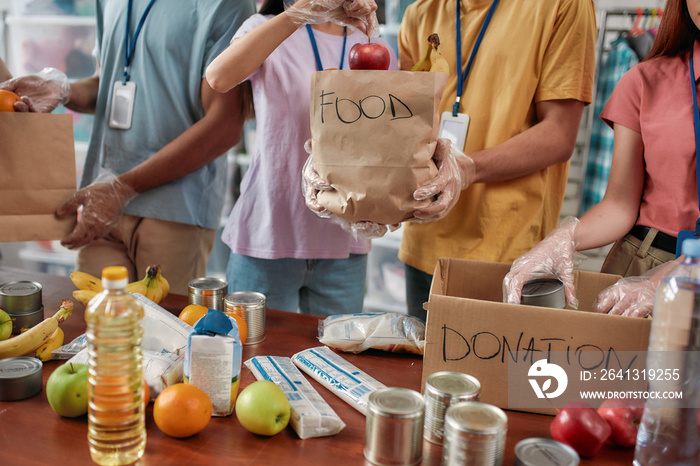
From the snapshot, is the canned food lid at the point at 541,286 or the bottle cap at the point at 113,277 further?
the canned food lid at the point at 541,286

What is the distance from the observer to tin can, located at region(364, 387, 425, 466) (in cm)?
75

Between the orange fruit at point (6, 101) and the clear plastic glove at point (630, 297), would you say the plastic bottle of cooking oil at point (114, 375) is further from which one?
the orange fruit at point (6, 101)

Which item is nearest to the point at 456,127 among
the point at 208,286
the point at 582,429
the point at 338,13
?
the point at 338,13

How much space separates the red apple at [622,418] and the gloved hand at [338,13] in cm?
88

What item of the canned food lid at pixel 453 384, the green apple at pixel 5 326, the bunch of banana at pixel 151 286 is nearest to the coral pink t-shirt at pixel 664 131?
the canned food lid at pixel 453 384

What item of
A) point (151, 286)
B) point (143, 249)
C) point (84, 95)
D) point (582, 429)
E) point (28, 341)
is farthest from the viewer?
point (84, 95)

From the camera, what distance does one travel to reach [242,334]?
3.67 feet

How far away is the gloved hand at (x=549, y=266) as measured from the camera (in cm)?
106

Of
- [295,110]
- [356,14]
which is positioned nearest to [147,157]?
[295,110]

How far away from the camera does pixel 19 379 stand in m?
0.92

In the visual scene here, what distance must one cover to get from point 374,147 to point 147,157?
3.54 ft

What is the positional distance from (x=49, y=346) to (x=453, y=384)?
0.77 metres

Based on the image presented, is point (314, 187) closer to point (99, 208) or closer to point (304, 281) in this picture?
point (304, 281)

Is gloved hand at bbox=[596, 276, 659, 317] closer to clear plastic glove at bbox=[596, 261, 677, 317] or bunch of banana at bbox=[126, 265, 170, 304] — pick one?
clear plastic glove at bbox=[596, 261, 677, 317]
